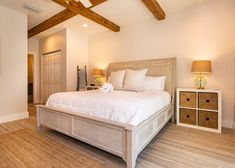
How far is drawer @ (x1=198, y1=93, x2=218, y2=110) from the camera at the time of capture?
280 cm

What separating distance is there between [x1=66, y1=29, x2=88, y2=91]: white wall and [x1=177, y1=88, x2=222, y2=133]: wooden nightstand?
133 inches

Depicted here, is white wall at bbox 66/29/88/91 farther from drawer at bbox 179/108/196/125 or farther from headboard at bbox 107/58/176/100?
drawer at bbox 179/108/196/125

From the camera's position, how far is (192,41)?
3.37 meters

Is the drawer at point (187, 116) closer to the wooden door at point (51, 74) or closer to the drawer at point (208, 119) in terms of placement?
the drawer at point (208, 119)

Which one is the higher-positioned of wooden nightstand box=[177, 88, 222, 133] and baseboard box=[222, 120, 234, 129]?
wooden nightstand box=[177, 88, 222, 133]

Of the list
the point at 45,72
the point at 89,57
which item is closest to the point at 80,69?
the point at 89,57

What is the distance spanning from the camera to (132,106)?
1.80 metres

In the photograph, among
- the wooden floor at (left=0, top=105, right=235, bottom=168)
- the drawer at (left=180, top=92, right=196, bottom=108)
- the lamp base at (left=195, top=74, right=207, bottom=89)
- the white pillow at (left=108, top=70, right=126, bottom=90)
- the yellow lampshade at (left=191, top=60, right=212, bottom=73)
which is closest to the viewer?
the wooden floor at (left=0, top=105, right=235, bottom=168)

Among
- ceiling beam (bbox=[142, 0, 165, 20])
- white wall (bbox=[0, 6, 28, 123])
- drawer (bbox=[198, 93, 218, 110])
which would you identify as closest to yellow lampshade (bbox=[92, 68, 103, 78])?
white wall (bbox=[0, 6, 28, 123])

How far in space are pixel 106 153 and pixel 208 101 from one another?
87.8 inches

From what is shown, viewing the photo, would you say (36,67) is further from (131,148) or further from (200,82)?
(200,82)

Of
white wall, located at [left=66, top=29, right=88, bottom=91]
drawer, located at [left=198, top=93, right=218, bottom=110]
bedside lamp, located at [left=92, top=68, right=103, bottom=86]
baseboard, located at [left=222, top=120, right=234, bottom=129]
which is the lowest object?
baseboard, located at [left=222, top=120, right=234, bottom=129]

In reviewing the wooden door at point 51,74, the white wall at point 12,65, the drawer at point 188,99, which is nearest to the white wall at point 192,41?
the drawer at point 188,99

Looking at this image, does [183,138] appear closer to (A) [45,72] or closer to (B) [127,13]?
(B) [127,13]
